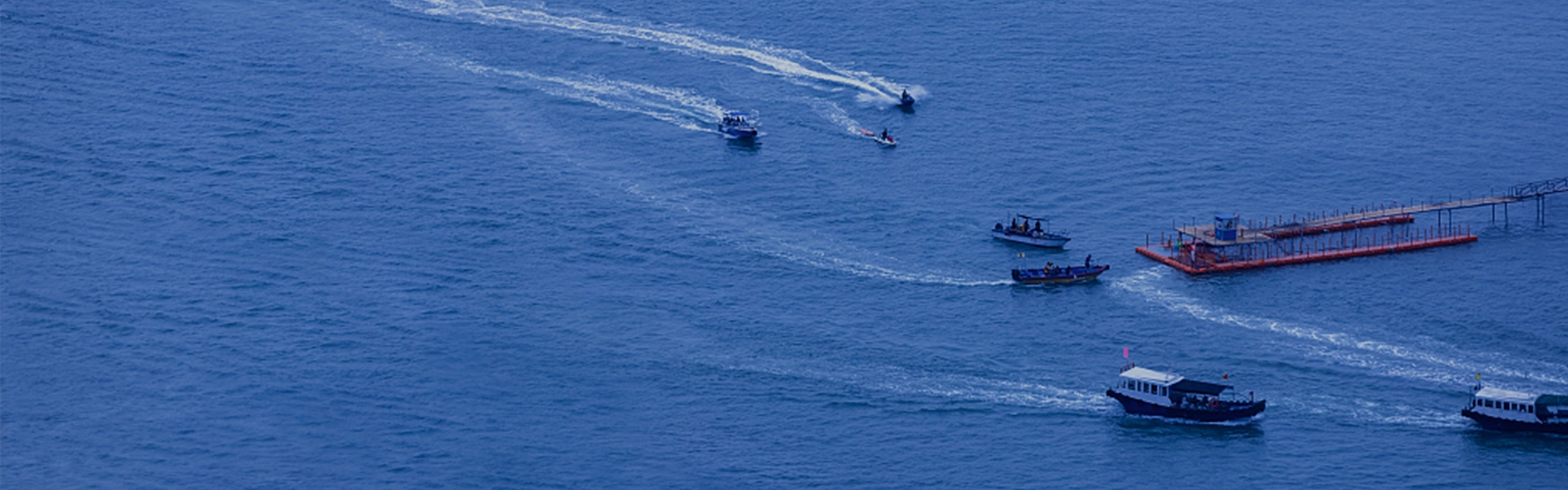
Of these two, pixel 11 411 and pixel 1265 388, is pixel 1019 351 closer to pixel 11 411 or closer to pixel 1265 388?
pixel 1265 388

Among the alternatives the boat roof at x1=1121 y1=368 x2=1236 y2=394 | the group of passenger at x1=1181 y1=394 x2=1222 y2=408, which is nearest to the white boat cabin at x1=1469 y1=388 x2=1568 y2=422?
the boat roof at x1=1121 y1=368 x2=1236 y2=394

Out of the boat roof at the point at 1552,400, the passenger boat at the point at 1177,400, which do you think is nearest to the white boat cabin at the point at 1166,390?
the passenger boat at the point at 1177,400

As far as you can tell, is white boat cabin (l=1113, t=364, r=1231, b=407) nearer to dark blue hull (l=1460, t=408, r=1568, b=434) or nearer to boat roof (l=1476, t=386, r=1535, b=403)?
boat roof (l=1476, t=386, r=1535, b=403)

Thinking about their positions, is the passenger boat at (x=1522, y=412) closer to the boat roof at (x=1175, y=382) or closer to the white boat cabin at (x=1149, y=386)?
the boat roof at (x=1175, y=382)

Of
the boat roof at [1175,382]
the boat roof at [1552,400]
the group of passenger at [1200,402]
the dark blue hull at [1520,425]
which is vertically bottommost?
the dark blue hull at [1520,425]

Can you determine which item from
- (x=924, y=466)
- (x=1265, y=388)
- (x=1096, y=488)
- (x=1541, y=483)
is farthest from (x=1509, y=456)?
(x=924, y=466)

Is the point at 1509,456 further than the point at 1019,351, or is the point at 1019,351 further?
the point at 1019,351
